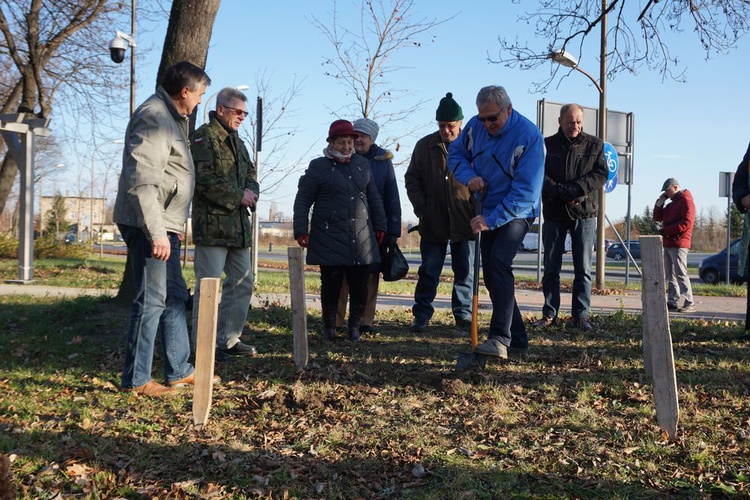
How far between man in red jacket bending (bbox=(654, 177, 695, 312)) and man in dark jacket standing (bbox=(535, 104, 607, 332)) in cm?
376

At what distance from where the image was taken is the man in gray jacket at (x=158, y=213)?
4.48m

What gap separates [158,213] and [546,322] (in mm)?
4375

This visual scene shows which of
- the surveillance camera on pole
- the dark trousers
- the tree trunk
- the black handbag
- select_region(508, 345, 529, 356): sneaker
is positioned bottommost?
select_region(508, 345, 529, 356): sneaker

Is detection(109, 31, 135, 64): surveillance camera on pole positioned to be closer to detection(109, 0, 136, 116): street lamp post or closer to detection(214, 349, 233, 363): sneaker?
detection(109, 0, 136, 116): street lamp post

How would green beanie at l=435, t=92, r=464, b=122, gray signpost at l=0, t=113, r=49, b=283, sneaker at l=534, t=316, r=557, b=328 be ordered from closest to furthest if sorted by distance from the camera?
green beanie at l=435, t=92, r=464, b=122, sneaker at l=534, t=316, r=557, b=328, gray signpost at l=0, t=113, r=49, b=283

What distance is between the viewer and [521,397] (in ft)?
15.3

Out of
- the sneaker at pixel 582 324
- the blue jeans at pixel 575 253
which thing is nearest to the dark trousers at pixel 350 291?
the blue jeans at pixel 575 253

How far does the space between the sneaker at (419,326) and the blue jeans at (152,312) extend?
8.93 feet

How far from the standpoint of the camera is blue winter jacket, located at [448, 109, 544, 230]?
527cm

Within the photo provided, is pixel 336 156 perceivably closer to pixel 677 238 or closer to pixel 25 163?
pixel 677 238

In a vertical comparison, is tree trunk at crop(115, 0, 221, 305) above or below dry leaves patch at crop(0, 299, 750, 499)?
above

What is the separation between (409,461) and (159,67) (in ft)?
18.0

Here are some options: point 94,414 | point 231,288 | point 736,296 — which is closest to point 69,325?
point 231,288

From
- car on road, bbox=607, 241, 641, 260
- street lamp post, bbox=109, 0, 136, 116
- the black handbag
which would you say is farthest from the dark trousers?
car on road, bbox=607, 241, 641, 260
